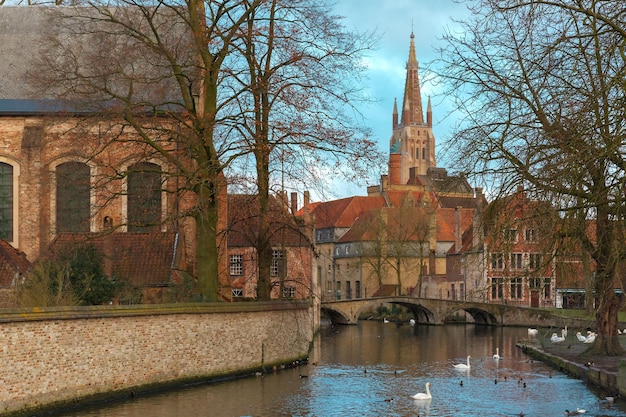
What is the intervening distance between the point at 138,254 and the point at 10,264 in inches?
137

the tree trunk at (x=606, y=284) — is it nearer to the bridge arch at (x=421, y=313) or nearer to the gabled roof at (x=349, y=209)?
the bridge arch at (x=421, y=313)

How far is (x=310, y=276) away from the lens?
44.1 metres

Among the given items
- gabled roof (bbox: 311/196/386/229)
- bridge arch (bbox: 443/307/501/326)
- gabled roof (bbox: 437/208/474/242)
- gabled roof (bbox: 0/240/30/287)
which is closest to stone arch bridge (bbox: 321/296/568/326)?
bridge arch (bbox: 443/307/501/326)

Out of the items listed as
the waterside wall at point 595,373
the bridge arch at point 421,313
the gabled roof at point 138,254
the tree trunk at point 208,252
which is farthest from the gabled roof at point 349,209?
the tree trunk at point 208,252

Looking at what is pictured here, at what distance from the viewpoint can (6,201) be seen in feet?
90.7

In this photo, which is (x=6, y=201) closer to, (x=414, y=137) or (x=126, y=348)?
(x=126, y=348)

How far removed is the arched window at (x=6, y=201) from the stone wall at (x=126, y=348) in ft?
30.3

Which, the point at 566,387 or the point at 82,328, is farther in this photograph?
the point at 566,387

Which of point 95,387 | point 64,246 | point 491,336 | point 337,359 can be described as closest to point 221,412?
point 95,387

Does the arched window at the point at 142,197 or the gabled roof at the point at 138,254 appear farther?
the gabled roof at the point at 138,254

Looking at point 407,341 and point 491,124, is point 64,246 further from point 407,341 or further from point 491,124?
point 407,341

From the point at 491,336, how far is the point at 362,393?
922 inches

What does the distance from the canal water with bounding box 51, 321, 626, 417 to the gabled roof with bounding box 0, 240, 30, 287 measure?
292 inches

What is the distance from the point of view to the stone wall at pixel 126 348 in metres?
15.3
